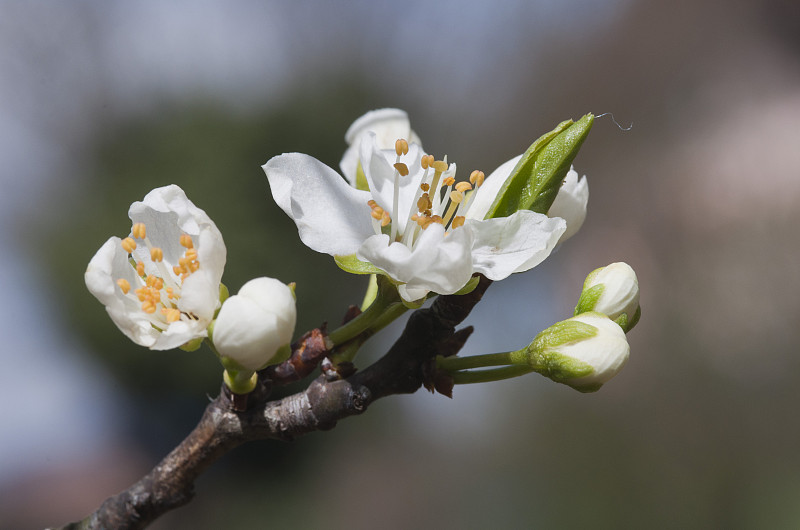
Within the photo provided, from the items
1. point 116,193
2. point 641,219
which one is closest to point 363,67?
point 116,193

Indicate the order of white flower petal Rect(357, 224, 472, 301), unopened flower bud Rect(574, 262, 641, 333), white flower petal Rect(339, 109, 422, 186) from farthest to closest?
white flower petal Rect(339, 109, 422, 186) < unopened flower bud Rect(574, 262, 641, 333) < white flower petal Rect(357, 224, 472, 301)

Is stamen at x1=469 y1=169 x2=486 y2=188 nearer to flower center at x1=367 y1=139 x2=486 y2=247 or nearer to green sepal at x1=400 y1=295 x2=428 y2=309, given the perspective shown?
flower center at x1=367 y1=139 x2=486 y2=247

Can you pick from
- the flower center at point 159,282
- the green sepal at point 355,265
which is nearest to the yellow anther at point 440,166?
the green sepal at point 355,265

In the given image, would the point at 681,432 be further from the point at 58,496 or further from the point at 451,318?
the point at 58,496

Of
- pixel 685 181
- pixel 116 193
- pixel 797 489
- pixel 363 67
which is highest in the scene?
pixel 363 67

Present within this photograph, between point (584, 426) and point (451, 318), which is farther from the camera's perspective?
point (584, 426)

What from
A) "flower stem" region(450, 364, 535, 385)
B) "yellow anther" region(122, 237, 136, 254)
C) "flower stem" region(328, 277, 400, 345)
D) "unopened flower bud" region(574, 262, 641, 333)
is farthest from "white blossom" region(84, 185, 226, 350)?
"unopened flower bud" region(574, 262, 641, 333)

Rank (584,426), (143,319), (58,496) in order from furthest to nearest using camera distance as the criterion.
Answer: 1. (58,496)
2. (584,426)
3. (143,319)
